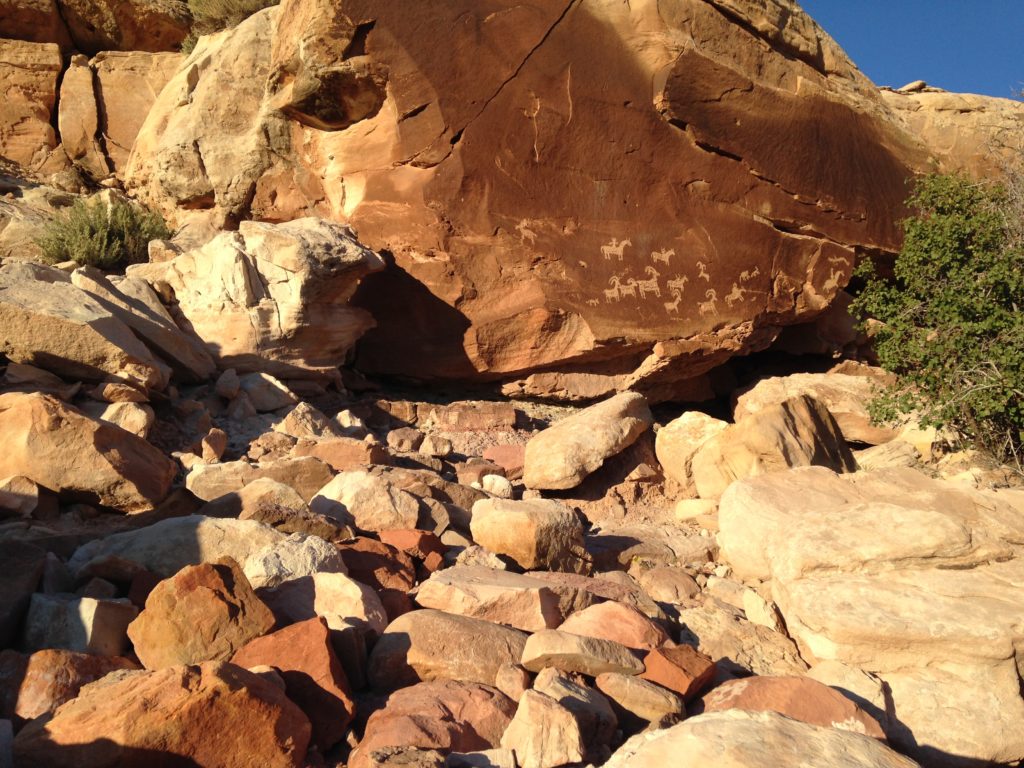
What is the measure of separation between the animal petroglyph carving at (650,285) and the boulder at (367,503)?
3115 mm

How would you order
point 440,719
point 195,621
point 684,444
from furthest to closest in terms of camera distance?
point 684,444
point 195,621
point 440,719

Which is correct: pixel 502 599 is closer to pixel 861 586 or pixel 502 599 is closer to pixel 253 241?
pixel 861 586

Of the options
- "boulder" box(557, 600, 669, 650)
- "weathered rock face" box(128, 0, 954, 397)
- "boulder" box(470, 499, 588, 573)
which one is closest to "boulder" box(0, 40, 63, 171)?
"weathered rock face" box(128, 0, 954, 397)

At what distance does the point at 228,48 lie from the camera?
7.40 metres

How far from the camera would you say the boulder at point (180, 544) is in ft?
10.2

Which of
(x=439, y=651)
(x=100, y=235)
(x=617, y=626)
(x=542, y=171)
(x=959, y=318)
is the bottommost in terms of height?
(x=100, y=235)

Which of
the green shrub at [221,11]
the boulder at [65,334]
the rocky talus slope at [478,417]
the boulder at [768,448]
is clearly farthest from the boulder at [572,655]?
the green shrub at [221,11]

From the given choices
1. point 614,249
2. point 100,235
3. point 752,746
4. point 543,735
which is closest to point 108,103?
point 100,235

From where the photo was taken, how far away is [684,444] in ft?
18.9

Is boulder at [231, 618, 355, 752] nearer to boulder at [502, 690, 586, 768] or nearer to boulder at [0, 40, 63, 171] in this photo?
boulder at [502, 690, 586, 768]

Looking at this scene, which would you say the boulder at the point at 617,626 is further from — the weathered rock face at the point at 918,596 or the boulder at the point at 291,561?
the boulder at the point at 291,561

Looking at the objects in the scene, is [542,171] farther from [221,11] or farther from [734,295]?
[221,11]

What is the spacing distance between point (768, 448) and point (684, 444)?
0.69 m

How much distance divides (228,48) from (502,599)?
6.13 m
